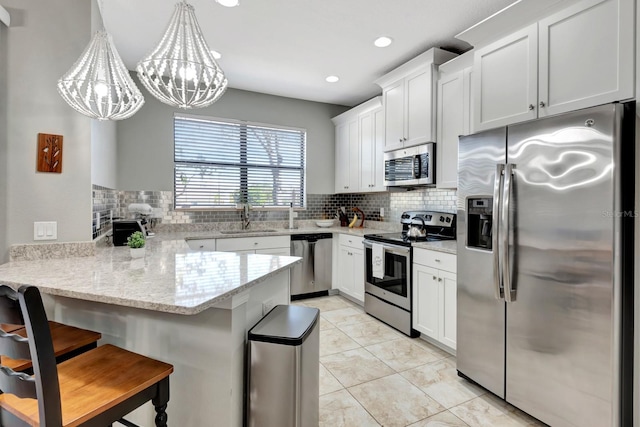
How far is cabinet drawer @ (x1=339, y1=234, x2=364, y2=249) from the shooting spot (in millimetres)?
3893

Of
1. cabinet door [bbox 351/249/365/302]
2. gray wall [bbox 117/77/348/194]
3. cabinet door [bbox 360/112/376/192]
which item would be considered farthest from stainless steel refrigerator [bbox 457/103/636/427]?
gray wall [bbox 117/77/348/194]

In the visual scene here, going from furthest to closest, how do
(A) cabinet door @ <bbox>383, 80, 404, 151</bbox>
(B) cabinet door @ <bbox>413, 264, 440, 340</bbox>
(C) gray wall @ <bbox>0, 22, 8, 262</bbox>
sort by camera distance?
(A) cabinet door @ <bbox>383, 80, 404, 151</bbox>, (B) cabinet door @ <bbox>413, 264, 440, 340</bbox>, (C) gray wall @ <bbox>0, 22, 8, 262</bbox>

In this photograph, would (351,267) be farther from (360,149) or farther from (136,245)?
(136,245)

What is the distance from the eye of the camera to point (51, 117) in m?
1.94

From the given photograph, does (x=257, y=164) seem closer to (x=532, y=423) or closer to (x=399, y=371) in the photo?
(x=399, y=371)

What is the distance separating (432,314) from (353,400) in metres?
1.10

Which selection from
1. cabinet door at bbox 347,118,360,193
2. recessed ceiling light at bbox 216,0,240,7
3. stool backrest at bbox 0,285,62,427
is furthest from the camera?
cabinet door at bbox 347,118,360,193

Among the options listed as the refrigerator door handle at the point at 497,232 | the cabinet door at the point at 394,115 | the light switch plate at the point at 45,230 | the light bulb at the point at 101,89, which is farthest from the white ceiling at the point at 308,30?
the light switch plate at the point at 45,230

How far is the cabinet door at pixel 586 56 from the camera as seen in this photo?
1547 mm

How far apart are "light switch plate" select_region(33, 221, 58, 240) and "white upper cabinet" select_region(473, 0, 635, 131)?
292 cm

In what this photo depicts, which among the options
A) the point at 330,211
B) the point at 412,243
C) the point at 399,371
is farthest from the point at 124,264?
the point at 330,211

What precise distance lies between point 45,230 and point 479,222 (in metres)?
2.82

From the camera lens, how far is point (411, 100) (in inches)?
130

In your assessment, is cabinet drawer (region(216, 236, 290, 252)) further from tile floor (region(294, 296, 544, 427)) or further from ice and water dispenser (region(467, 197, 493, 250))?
ice and water dispenser (region(467, 197, 493, 250))
